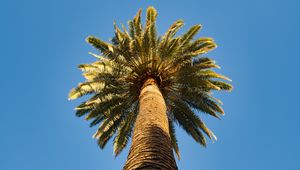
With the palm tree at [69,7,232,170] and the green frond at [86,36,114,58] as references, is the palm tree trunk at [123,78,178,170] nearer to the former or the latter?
the palm tree at [69,7,232,170]

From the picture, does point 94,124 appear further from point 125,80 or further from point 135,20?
point 135,20

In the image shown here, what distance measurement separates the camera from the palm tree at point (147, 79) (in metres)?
14.1

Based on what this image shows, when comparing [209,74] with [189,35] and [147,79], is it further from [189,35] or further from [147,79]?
[147,79]

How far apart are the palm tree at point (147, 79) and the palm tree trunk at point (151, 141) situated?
264 centimetres

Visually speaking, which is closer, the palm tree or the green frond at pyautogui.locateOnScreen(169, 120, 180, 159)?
the palm tree

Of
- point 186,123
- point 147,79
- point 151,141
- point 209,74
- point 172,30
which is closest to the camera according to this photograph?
point 151,141

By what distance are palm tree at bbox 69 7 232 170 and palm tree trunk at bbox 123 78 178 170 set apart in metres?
2.64

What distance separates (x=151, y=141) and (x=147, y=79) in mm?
6153

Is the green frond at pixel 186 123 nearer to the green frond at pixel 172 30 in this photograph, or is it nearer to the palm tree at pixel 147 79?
the palm tree at pixel 147 79

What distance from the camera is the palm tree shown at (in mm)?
14125

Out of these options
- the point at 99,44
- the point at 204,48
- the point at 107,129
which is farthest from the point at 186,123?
the point at 99,44

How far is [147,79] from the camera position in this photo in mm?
13375

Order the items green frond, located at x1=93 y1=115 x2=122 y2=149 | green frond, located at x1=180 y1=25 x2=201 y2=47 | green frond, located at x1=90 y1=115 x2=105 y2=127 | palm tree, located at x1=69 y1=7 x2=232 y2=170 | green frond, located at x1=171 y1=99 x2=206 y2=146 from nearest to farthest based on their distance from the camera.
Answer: palm tree, located at x1=69 y1=7 x2=232 y2=170 < green frond, located at x1=180 y1=25 x2=201 y2=47 < green frond, located at x1=171 y1=99 x2=206 y2=146 < green frond, located at x1=93 y1=115 x2=122 y2=149 < green frond, located at x1=90 y1=115 x2=105 y2=127

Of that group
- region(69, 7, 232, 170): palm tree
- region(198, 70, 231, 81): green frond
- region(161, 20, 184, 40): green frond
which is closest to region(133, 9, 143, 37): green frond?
region(69, 7, 232, 170): palm tree
